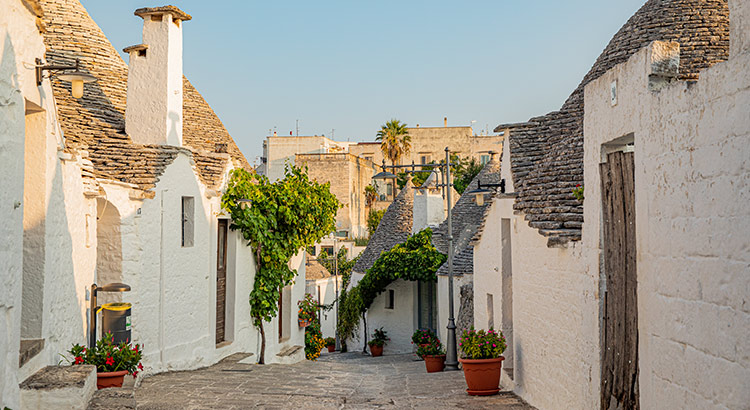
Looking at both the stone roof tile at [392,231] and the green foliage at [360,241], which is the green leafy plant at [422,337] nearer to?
the stone roof tile at [392,231]

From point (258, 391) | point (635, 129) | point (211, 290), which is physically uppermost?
point (635, 129)

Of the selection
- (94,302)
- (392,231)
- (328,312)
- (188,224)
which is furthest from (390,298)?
(94,302)

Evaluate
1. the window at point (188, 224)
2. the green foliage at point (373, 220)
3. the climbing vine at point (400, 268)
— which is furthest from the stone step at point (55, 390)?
the green foliage at point (373, 220)

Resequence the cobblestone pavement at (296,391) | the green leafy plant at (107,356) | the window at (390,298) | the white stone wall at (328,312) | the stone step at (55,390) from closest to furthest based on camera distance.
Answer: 1. the stone step at (55,390)
2. the green leafy plant at (107,356)
3. the cobblestone pavement at (296,391)
4. the window at (390,298)
5. the white stone wall at (328,312)

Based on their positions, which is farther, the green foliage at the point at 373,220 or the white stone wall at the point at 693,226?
the green foliage at the point at 373,220

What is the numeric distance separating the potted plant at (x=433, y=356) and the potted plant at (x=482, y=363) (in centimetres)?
791

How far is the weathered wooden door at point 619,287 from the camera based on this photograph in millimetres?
6613

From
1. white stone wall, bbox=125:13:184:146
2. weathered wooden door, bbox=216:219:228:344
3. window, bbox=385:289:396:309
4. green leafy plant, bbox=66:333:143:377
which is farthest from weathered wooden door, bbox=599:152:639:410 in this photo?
window, bbox=385:289:396:309

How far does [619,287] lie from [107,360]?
5927mm

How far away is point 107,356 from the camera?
→ 28.7 feet

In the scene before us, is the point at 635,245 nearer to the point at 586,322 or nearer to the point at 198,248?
the point at 586,322

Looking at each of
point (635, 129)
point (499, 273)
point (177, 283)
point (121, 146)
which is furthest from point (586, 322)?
point (121, 146)

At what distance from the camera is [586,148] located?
26.3 ft

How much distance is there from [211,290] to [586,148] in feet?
29.1
